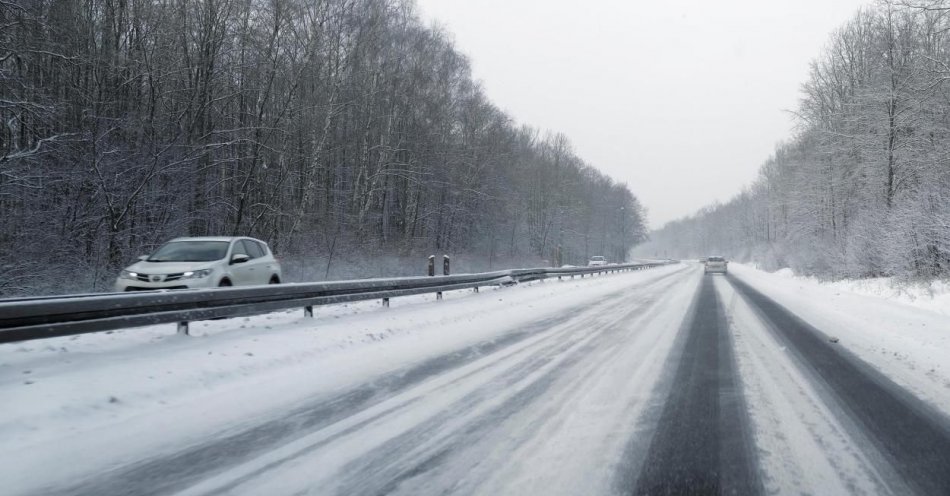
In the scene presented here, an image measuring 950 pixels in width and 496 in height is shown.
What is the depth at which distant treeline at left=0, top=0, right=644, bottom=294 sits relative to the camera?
12.7 m

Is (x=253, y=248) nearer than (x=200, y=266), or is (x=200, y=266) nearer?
(x=200, y=266)

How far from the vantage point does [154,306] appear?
6.45 metres

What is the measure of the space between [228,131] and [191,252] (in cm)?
882

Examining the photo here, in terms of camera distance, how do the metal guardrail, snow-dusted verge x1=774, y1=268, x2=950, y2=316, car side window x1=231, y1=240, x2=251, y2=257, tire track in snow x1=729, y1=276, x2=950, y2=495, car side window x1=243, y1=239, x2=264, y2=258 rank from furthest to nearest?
snow-dusted verge x1=774, y1=268, x2=950, y2=316, car side window x1=243, y1=239, x2=264, y2=258, car side window x1=231, y1=240, x2=251, y2=257, the metal guardrail, tire track in snow x1=729, y1=276, x2=950, y2=495

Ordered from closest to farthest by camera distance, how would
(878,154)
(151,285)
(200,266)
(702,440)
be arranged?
(702,440) → (151,285) → (200,266) → (878,154)

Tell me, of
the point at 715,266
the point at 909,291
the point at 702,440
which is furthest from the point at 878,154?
the point at 702,440

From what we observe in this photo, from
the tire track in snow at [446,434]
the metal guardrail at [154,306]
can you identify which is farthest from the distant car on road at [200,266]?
the tire track in snow at [446,434]

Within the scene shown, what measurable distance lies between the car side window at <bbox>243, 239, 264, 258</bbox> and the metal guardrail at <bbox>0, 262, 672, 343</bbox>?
97.0 inches

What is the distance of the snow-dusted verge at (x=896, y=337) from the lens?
5262 mm

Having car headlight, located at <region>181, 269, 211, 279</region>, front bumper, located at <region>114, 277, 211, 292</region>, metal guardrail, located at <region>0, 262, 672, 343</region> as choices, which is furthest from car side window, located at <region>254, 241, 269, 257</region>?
front bumper, located at <region>114, 277, 211, 292</region>

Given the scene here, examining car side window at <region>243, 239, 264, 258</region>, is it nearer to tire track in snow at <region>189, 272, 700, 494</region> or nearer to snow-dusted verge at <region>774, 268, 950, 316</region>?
tire track in snow at <region>189, 272, 700, 494</region>

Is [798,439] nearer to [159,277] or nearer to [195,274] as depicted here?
[195,274]

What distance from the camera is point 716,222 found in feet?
397

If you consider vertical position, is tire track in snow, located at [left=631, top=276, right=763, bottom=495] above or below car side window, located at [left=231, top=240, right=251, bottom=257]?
below
